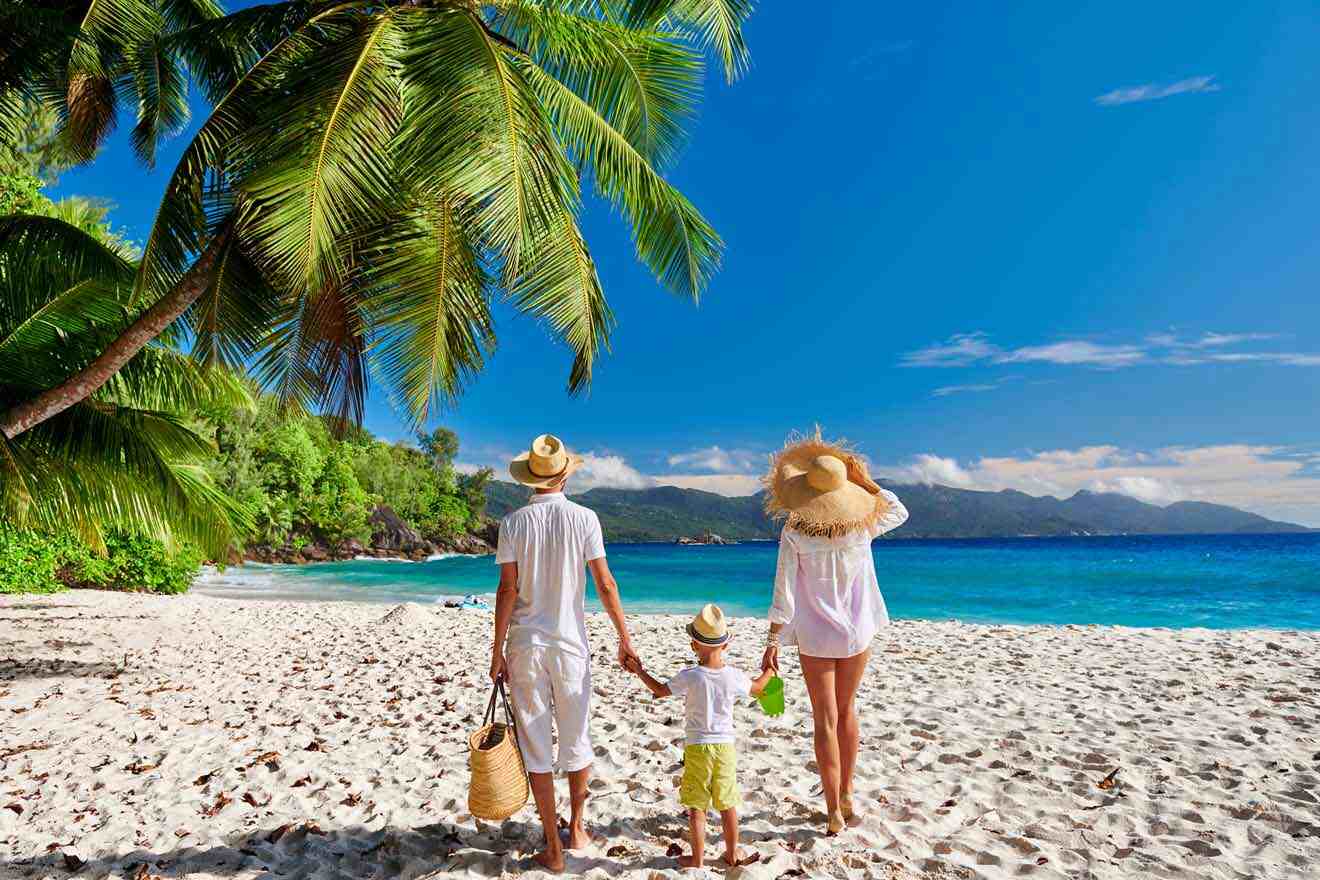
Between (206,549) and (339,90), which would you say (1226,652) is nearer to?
(339,90)

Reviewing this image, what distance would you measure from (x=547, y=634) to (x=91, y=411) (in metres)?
6.72

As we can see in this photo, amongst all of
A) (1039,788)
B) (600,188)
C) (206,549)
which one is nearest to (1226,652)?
(1039,788)

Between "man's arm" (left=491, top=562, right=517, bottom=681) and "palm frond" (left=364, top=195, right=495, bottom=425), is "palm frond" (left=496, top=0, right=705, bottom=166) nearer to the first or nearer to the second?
"palm frond" (left=364, top=195, right=495, bottom=425)

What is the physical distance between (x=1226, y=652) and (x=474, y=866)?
30.6ft

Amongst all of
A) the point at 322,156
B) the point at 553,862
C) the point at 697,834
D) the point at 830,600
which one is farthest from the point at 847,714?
the point at 322,156

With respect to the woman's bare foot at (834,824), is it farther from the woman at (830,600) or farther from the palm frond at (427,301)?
the palm frond at (427,301)

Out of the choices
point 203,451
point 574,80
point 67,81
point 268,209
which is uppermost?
point 67,81

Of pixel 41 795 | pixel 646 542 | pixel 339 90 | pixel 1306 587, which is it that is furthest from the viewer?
pixel 646 542

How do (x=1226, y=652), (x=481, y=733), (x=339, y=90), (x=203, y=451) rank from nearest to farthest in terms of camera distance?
(x=481, y=733), (x=339, y=90), (x=203, y=451), (x=1226, y=652)

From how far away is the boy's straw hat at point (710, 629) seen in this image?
3451 millimetres

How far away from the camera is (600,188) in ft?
22.7

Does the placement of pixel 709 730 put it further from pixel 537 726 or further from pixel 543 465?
pixel 543 465

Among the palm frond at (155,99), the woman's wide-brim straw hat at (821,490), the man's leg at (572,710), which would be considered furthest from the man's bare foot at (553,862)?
the palm frond at (155,99)

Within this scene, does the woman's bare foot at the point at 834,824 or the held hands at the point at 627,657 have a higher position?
the held hands at the point at 627,657
